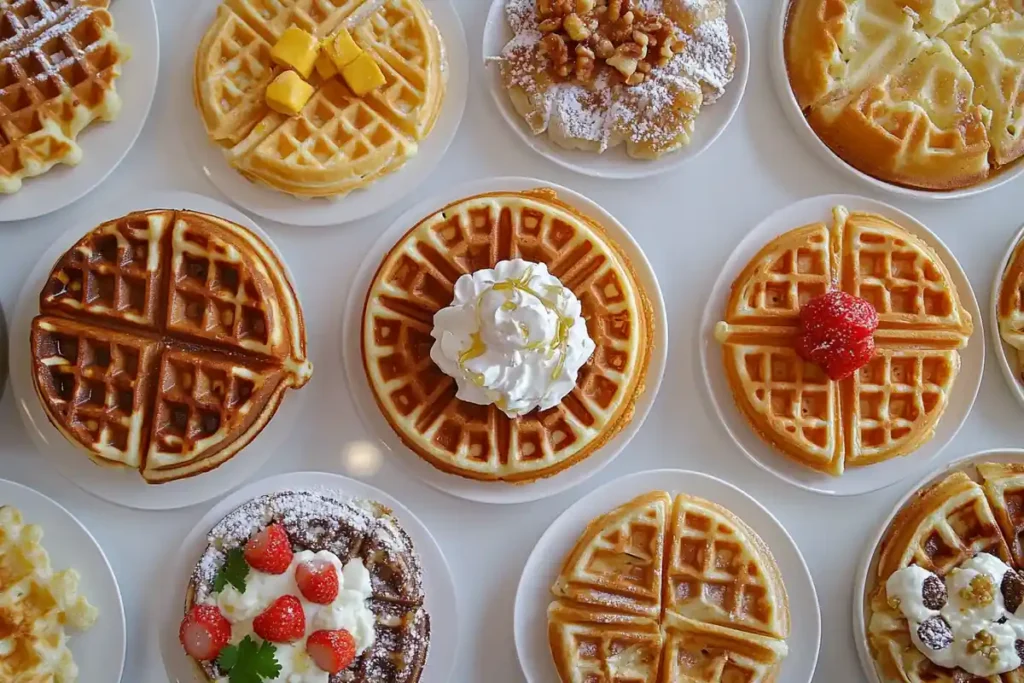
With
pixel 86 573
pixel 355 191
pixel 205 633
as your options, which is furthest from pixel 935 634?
pixel 86 573

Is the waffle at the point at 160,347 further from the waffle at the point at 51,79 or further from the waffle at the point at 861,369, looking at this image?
the waffle at the point at 861,369

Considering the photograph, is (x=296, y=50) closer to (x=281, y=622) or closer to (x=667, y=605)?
(x=281, y=622)

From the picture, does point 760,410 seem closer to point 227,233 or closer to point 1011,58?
point 1011,58

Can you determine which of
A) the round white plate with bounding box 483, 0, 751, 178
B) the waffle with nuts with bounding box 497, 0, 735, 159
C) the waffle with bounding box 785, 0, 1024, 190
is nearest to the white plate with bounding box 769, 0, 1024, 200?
the waffle with bounding box 785, 0, 1024, 190

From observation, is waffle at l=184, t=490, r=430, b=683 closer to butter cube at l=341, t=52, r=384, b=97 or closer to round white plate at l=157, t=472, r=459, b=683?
round white plate at l=157, t=472, r=459, b=683

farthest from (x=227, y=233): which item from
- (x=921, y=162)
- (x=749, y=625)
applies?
(x=921, y=162)

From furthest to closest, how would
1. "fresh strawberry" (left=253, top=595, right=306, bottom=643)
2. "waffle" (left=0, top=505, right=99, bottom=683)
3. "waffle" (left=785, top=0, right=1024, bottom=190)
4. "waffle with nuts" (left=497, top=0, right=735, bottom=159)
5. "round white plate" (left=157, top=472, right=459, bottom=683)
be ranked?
1. "waffle" (left=785, top=0, right=1024, bottom=190)
2. "waffle with nuts" (left=497, top=0, right=735, bottom=159)
3. "round white plate" (left=157, top=472, right=459, bottom=683)
4. "waffle" (left=0, top=505, right=99, bottom=683)
5. "fresh strawberry" (left=253, top=595, right=306, bottom=643)

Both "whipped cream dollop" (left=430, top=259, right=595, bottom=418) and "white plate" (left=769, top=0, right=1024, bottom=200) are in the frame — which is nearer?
"whipped cream dollop" (left=430, top=259, right=595, bottom=418)
